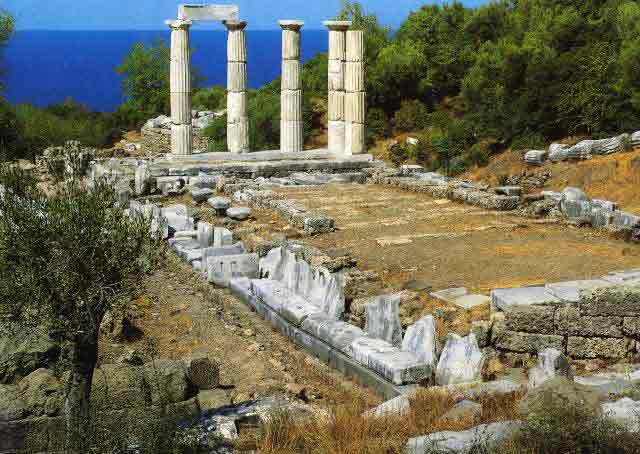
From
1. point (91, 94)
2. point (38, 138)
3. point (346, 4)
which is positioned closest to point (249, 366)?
point (38, 138)

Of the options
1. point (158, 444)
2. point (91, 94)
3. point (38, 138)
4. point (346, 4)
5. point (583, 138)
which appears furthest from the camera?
point (91, 94)

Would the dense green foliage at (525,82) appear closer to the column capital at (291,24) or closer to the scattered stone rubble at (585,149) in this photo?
the scattered stone rubble at (585,149)

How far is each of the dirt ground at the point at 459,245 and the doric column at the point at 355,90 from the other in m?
5.69

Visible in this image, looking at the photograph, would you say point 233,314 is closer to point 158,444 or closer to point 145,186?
point 158,444

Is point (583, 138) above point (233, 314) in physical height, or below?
above

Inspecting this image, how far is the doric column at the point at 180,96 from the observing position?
24.7 metres

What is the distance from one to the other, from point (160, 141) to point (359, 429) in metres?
29.0

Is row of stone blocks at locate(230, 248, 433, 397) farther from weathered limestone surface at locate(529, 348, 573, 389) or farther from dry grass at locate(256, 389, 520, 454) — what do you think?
dry grass at locate(256, 389, 520, 454)

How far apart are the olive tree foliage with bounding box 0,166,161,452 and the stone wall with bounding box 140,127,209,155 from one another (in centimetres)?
2703

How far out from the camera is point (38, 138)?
3428cm

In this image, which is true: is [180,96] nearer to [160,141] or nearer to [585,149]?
[585,149]

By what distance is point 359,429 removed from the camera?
754cm

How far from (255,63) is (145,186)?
146316 millimetres

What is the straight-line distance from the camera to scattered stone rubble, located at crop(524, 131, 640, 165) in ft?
76.3
